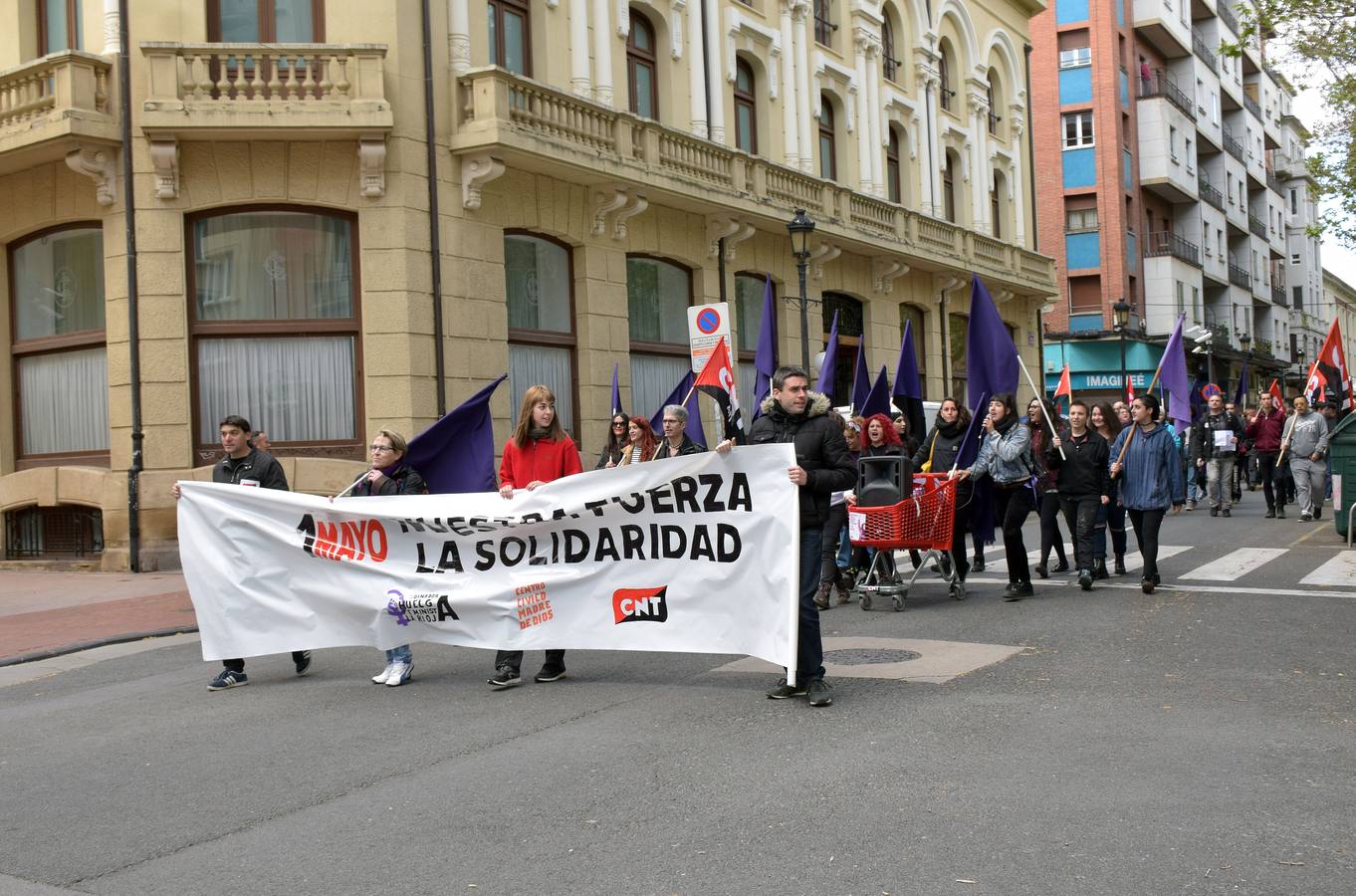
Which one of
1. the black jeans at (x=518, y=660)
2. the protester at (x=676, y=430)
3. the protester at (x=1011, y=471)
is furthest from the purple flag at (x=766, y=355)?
the black jeans at (x=518, y=660)

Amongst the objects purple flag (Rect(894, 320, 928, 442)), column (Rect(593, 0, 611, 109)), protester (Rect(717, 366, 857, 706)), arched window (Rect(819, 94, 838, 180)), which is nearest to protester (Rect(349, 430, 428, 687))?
protester (Rect(717, 366, 857, 706))

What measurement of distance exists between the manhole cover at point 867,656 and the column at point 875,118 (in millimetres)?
21634

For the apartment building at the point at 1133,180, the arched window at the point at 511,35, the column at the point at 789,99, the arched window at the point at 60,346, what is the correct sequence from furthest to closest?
1. the apartment building at the point at 1133,180
2. the column at the point at 789,99
3. the arched window at the point at 511,35
4. the arched window at the point at 60,346

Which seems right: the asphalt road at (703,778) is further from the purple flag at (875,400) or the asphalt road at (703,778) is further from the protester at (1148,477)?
the purple flag at (875,400)

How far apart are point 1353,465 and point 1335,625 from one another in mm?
7838

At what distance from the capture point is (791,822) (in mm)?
5117

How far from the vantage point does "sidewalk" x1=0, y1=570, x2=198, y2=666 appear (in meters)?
11.4

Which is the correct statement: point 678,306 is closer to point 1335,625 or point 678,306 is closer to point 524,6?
point 524,6

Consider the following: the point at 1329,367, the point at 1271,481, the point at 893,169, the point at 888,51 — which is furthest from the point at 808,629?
the point at 888,51

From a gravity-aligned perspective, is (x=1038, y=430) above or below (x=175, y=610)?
above

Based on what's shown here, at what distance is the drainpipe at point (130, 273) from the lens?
681 inches

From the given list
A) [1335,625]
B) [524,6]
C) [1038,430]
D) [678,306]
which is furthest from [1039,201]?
[1335,625]

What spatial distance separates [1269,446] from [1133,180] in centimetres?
3138

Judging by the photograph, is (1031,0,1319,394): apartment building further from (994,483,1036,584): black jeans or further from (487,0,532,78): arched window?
(994,483,1036,584): black jeans
